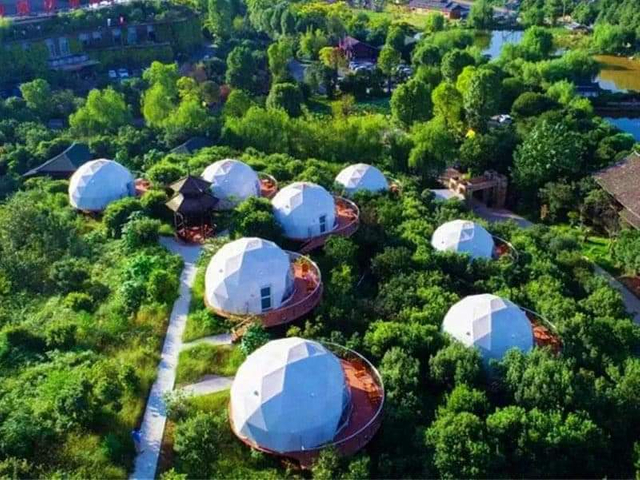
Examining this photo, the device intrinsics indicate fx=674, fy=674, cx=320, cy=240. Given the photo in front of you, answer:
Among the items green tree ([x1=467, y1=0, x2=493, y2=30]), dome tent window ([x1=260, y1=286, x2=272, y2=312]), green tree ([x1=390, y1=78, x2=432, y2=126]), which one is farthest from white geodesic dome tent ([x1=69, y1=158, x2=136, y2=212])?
green tree ([x1=467, y1=0, x2=493, y2=30])

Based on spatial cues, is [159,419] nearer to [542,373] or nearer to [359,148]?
[542,373]

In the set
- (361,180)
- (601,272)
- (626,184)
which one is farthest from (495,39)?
(601,272)

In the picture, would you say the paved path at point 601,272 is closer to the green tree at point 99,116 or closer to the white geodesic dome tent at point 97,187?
the white geodesic dome tent at point 97,187

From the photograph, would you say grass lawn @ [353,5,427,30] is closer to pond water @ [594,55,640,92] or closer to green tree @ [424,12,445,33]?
green tree @ [424,12,445,33]

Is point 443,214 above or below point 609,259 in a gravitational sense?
above

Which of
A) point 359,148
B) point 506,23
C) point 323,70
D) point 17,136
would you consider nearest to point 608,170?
point 359,148

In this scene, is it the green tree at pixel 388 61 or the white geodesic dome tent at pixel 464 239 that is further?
the green tree at pixel 388 61

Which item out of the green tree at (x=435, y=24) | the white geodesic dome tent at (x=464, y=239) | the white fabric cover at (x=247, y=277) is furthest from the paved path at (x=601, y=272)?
the green tree at (x=435, y=24)
